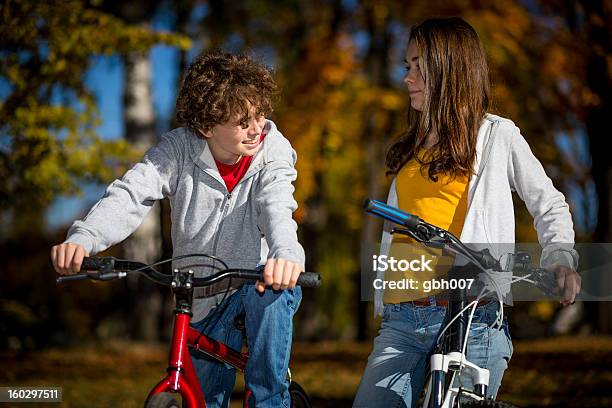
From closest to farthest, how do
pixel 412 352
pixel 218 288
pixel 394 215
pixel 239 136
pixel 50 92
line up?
pixel 394 215 < pixel 412 352 < pixel 239 136 < pixel 218 288 < pixel 50 92

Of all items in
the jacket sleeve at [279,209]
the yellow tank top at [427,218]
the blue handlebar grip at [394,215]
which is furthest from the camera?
the yellow tank top at [427,218]

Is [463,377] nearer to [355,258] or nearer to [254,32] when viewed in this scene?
[254,32]

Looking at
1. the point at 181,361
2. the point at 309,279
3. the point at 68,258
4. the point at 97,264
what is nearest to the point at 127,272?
the point at 97,264

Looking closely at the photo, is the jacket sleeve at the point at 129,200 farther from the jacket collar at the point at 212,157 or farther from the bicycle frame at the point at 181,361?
the bicycle frame at the point at 181,361

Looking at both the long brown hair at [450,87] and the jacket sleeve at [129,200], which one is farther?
the long brown hair at [450,87]

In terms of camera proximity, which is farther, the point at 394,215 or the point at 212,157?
the point at 212,157

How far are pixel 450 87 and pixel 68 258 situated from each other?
174 cm

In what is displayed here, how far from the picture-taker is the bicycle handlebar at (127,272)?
3102 mm

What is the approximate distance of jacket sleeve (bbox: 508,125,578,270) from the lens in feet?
10.5

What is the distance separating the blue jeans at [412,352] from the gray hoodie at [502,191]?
0.15m

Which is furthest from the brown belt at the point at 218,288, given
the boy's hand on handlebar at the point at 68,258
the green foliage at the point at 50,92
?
the green foliage at the point at 50,92

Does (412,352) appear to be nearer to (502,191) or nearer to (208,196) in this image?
(502,191)

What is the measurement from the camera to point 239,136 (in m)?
3.68

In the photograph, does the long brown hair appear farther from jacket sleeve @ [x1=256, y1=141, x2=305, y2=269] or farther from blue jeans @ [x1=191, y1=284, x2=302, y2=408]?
blue jeans @ [x1=191, y1=284, x2=302, y2=408]
